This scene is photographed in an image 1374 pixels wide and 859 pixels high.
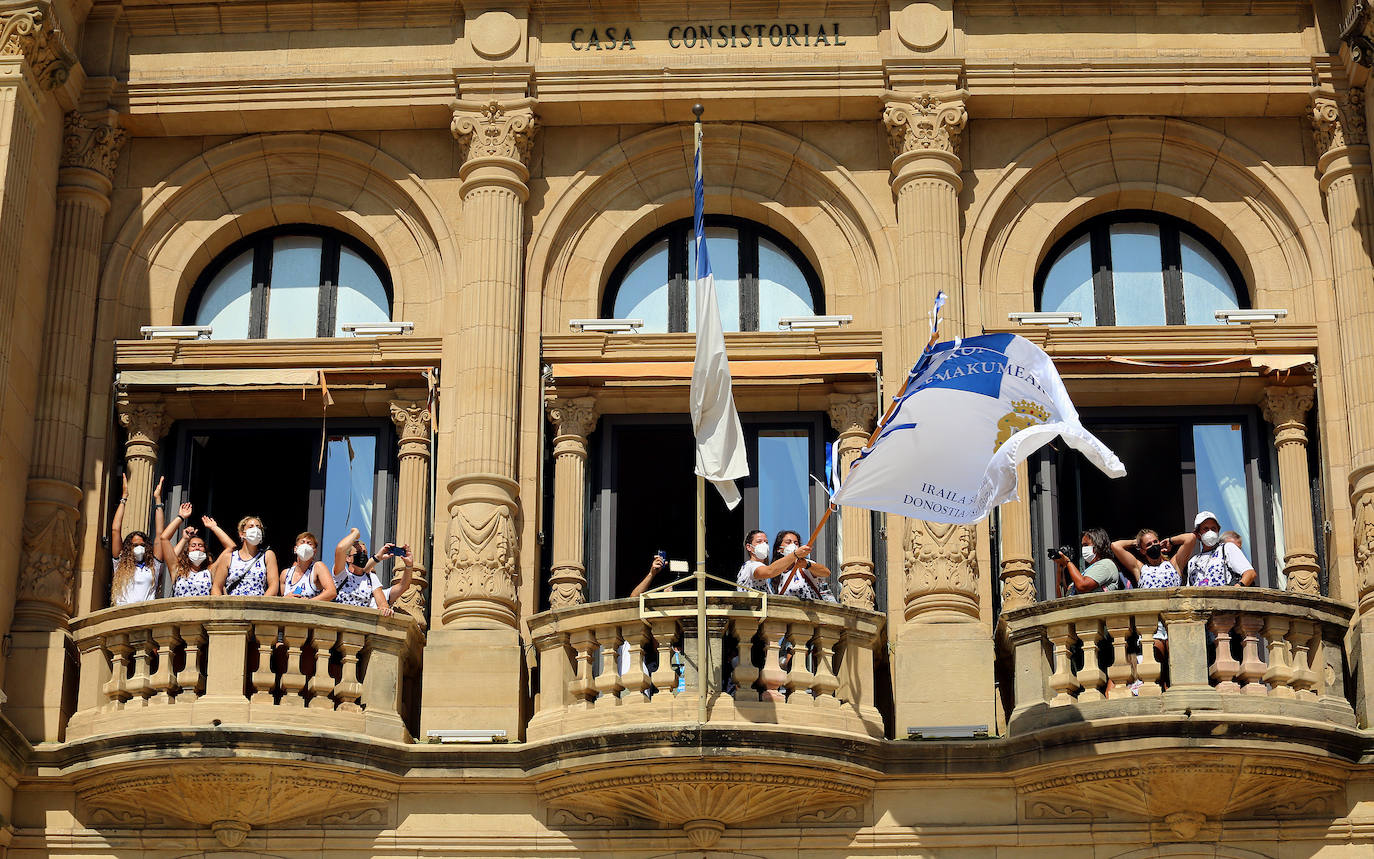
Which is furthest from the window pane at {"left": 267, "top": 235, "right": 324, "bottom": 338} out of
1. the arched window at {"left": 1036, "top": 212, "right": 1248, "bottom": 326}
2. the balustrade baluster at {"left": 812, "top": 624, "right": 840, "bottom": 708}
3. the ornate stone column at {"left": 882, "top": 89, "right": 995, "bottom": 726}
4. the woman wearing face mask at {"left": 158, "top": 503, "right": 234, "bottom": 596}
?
the arched window at {"left": 1036, "top": 212, "right": 1248, "bottom": 326}

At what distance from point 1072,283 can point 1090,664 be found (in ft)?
18.9

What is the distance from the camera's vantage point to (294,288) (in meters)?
28.4

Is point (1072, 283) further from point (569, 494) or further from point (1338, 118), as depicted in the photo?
point (569, 494)

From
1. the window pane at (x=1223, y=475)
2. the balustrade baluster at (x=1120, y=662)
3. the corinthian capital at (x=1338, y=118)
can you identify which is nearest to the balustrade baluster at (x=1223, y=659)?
the balustrade baluster at (x=1120, y=662)

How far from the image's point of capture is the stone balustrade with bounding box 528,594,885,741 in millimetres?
23641

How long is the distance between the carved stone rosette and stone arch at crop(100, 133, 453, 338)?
604 cm

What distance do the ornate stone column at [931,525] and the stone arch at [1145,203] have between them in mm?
675

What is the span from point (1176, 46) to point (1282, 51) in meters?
1.18

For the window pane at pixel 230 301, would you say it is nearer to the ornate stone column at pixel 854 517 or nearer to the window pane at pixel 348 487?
the window pane at pixel 348 487

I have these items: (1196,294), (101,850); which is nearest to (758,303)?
(1196,294)

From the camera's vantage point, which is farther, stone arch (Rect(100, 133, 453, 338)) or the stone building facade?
stone arch (Rect(100, 133, 453, 338))

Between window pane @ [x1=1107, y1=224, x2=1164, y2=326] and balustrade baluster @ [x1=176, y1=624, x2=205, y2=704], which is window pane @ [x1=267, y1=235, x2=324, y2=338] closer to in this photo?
balustrade baluster @ [x1=176, y1=624, x2=205, y2=704]

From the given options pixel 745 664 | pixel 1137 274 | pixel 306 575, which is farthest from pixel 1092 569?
pixel 306 575

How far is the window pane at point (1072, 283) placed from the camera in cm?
2789
